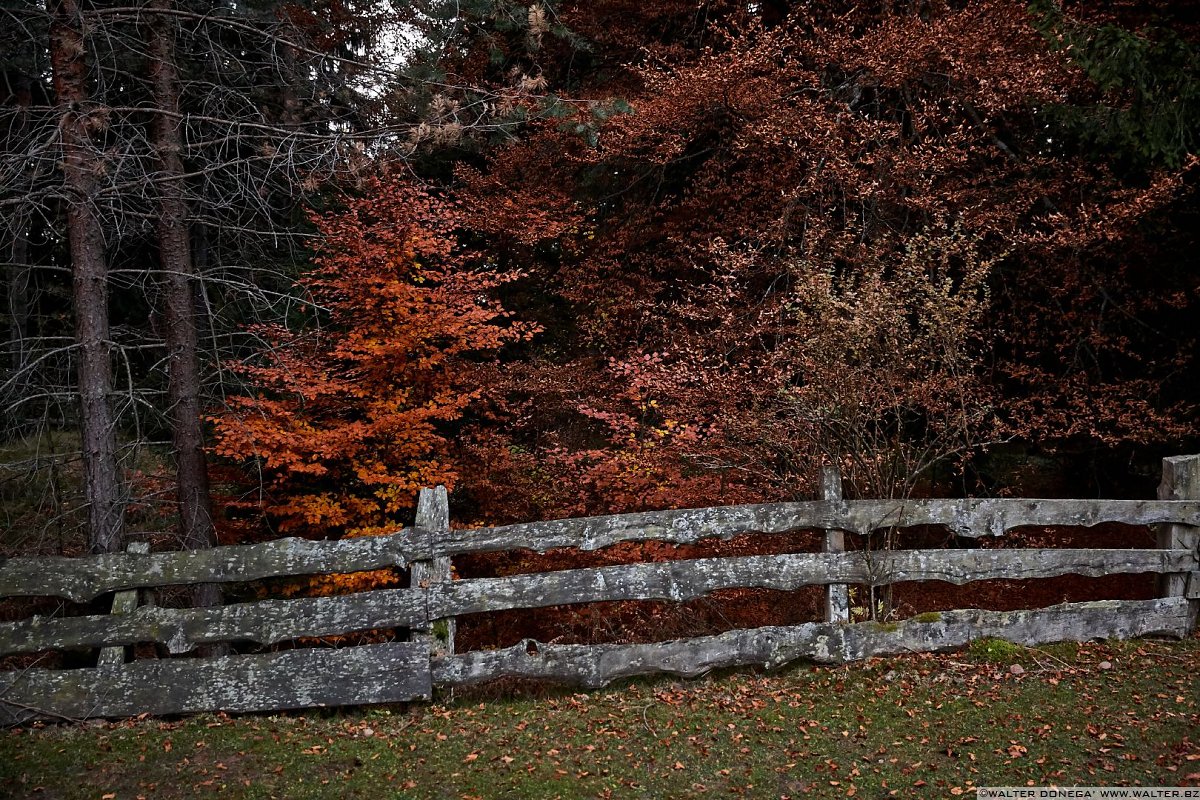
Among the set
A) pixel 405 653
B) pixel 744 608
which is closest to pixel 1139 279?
pixel 744 608

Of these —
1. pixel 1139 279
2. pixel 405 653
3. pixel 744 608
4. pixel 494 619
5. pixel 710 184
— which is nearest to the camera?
pixel 405 653

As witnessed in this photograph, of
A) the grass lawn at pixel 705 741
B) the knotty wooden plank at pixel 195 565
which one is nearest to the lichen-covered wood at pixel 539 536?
the knotty wooden plank at pixel 195 565

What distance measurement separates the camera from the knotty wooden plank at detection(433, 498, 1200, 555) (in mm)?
6047

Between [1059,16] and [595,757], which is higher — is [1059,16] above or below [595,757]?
above

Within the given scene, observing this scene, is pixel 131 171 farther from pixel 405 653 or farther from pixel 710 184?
pixel 710 184

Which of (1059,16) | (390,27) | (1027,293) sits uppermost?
(390,27)

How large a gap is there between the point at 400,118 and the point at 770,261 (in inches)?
202

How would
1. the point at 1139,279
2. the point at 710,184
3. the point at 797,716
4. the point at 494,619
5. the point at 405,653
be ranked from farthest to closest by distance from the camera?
the point at 710,184 < the point at 494,619 < the point at 1139,279 < the point at 405,653 < the point at 797,716

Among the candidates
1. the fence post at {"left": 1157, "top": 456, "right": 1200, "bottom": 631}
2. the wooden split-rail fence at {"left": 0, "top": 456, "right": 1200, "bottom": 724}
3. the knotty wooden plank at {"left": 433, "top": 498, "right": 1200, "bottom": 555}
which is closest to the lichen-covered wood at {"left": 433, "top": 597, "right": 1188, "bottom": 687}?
the wooden split-rail fence at {"left": 0, "top": 456, "right": 1200, "bottom": 724}

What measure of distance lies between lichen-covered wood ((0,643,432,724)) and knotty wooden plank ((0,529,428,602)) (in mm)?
544

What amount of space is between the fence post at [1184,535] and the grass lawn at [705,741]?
0.76 m

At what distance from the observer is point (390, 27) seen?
12383 millimetres

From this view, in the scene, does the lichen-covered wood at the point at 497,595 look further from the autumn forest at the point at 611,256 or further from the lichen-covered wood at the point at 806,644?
the autumn forest at the point at 611,256

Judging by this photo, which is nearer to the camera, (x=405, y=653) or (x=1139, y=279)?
(x=405, y=653)
